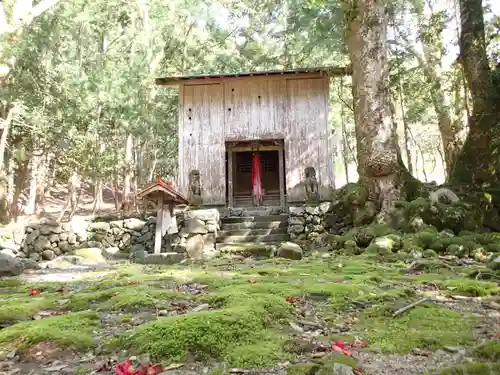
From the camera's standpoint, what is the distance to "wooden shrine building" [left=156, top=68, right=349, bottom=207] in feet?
49.6

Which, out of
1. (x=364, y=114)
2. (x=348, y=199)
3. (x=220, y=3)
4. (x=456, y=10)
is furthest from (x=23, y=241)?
(x=220, y=3)

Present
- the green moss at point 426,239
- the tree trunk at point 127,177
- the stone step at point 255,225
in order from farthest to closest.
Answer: the tree trunk at point 127,177, the stone step at point 255,225, the green moss at point 426,239

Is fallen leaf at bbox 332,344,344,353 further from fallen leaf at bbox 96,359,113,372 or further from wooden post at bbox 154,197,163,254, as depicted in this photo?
wooden post at bbox 154,197,163,254

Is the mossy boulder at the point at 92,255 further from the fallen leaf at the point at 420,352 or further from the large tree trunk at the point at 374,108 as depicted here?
the fallen leaf at the point at 420,352

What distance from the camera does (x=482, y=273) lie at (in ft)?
16.5

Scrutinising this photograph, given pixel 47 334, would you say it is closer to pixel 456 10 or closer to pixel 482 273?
pixel 482 273

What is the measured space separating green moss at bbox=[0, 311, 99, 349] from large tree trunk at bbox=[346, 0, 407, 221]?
7993 mm

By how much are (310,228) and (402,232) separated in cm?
306

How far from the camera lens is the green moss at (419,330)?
265 cm

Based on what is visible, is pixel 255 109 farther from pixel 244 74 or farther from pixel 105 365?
pixel 105 365

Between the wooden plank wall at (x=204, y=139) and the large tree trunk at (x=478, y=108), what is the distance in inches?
315

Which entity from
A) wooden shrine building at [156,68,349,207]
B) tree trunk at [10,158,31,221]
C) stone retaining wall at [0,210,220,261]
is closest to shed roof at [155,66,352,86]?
wooden shrine building at [156,68,349,207]

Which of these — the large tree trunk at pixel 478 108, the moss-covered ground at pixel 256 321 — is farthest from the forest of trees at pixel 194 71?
the moss-covered ground at pixel 256 321

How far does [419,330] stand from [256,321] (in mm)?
1159
